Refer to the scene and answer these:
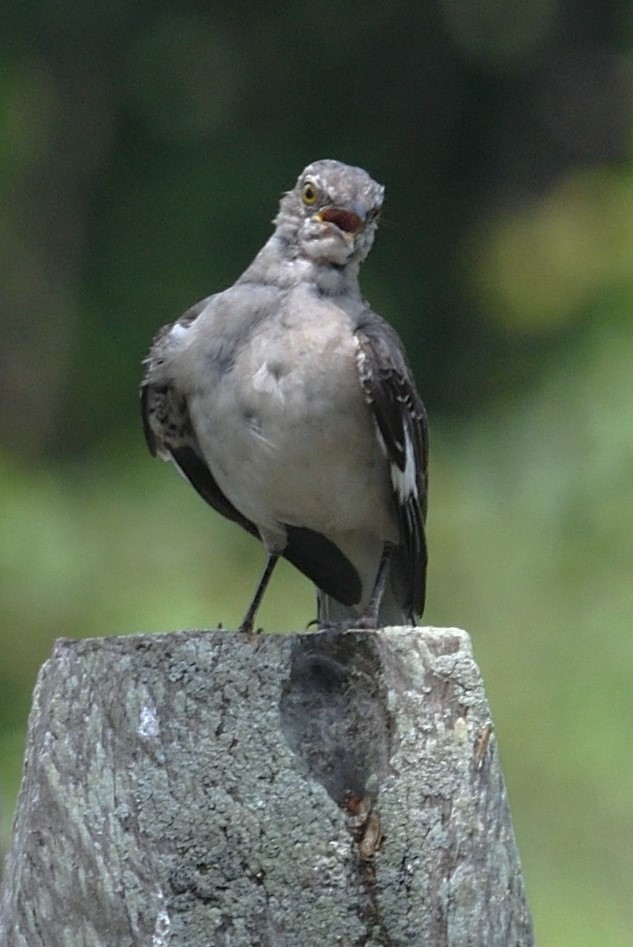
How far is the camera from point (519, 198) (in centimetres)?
1336

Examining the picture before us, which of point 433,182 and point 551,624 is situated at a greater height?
point 433,182

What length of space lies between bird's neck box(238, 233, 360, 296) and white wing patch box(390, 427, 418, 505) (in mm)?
390

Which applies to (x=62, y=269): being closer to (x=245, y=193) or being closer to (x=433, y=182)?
(x=245, y=193)

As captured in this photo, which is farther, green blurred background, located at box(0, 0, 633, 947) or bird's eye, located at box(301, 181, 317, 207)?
green blurred background, located at box(0, 0, 633, 947)

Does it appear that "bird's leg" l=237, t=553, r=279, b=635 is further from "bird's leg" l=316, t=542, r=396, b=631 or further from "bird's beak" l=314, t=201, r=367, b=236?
"bird's beak" l=314, t=201, r=367, b=236

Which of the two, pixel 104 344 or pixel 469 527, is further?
pixel 104 344

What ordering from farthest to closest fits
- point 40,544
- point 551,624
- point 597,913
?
point 40,544, point 551,624, point 597,913

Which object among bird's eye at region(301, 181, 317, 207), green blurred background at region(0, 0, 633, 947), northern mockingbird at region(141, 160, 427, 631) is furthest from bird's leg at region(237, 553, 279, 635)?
green blurred background at region(0, 0, 633, 947)

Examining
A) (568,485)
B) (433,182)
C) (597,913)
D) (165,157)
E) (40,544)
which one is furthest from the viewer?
(433,182)

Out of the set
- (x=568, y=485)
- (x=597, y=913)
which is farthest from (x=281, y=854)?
(x=568, y=485)

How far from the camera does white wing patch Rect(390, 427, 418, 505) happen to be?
14.1 feet

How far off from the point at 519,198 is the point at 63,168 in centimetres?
335

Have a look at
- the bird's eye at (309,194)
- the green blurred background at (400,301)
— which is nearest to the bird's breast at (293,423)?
the bird's eye at (309,194)

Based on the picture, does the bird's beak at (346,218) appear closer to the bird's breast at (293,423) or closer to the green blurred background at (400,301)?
the bird's breast at (293,423)
